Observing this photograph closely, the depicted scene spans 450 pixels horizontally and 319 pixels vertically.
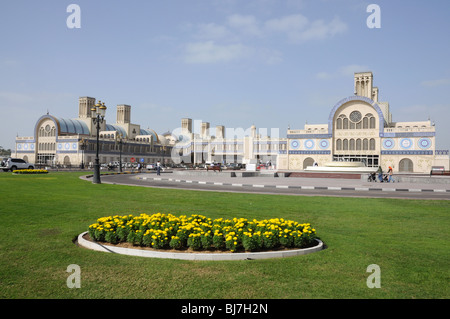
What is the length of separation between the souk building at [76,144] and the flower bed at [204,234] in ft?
212

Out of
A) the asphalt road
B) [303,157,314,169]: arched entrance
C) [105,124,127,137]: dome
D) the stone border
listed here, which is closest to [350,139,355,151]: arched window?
[303,157,314,169]: arched entrance

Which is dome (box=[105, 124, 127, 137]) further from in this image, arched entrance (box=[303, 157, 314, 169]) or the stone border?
the stone border

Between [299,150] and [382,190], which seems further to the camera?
[299,150]

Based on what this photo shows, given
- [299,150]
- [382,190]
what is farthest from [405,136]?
[382,190]

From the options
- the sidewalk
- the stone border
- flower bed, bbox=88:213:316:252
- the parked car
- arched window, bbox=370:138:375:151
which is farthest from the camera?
arched window, bbox=370:138:375:151

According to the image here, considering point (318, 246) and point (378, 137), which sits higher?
point (378, 137)

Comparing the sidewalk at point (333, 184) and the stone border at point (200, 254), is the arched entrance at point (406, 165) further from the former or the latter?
the stone border at point (200, 254)

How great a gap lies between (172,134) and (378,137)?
82901 mm

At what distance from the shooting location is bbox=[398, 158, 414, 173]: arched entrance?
5491 cm

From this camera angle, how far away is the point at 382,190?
2069cm

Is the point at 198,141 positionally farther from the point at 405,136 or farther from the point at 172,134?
the point at 405,136

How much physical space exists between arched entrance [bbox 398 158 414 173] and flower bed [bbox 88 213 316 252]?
5522 centimetres

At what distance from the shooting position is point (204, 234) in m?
6.35

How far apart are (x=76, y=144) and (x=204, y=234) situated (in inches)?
3064
